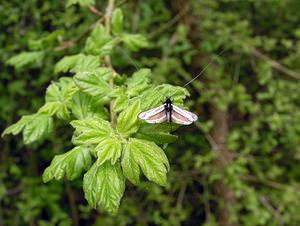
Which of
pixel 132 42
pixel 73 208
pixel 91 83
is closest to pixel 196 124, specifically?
pixel 73 208

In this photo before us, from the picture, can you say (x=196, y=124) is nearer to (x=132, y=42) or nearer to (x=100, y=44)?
(x=132, y=42)

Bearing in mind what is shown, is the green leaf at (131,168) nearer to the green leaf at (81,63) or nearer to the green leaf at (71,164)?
the green leaf at (71,164)

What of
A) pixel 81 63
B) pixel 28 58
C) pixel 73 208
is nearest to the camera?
pixel 81 63

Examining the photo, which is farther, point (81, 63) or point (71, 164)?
point (81, 63)

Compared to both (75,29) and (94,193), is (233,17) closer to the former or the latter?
(75,29)

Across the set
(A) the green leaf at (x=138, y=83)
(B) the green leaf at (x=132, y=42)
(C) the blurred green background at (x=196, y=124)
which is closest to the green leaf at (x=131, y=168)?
(A) the green leaf at (x=138, y=83)

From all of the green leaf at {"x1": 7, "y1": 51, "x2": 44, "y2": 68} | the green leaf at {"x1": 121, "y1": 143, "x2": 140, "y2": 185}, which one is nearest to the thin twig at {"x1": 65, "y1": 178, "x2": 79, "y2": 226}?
the green leaf at {"x1": 7, "y1": 51, "x2": 44, "y2": 68}

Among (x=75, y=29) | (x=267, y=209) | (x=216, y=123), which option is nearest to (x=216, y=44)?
(x=216, y=123)
